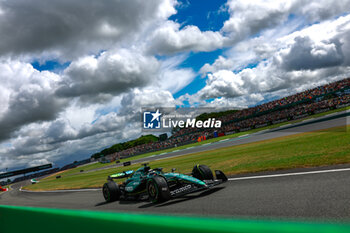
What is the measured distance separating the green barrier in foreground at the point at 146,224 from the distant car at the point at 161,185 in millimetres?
4529

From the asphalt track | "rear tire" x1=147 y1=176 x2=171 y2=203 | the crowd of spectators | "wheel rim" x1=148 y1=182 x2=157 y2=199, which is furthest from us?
the crowd of spectators

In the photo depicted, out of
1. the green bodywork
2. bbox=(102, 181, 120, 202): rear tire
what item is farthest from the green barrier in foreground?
bbox=(102, 181, 120, 202): rear tire

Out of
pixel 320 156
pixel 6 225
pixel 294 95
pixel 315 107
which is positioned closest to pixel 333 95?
pixel 315 107

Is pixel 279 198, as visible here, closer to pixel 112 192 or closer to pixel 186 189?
pixel 186 189

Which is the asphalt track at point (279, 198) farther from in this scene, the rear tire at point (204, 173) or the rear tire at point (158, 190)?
the rear tire at point (204, 173)

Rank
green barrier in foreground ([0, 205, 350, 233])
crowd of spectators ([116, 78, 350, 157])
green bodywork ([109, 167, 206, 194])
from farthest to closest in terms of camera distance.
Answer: crowd of spectators ([116, 78, 350, 157])
green bodywork ([109, 167, 206, 194])
green barrier in foreground ([0, 205, 350, 233])

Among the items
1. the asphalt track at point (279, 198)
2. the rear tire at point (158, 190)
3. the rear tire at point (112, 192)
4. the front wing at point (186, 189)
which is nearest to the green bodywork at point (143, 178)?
the front wing at point (186, 189)

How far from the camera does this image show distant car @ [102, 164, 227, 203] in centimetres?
732

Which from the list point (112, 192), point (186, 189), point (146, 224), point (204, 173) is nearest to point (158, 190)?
point (186, 189)

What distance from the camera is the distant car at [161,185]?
7.32 metres

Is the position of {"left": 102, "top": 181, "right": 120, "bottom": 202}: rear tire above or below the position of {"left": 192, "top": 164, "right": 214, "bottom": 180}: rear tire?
below

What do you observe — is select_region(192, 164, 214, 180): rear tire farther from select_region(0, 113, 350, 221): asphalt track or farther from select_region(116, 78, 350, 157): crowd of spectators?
select_region(116, 78, 350, 157): crowd of spectators

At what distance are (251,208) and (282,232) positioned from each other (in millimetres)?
4542

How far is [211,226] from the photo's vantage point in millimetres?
1106
